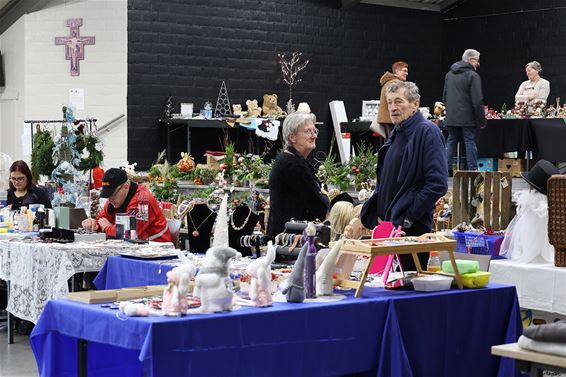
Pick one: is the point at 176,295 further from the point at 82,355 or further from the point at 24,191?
the point at 24,191

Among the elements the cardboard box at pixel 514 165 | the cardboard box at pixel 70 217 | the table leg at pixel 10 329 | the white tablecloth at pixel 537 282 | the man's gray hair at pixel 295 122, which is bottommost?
the table leg at pixel 10 329

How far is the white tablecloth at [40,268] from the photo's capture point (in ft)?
21.0

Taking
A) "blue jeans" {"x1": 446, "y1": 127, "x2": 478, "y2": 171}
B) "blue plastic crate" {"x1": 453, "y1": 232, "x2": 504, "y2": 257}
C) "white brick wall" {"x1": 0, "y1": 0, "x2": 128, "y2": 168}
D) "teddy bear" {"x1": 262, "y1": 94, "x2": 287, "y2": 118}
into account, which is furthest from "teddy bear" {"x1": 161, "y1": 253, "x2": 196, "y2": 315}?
"teddy bear" {"x1": 262, "y1": 94, "x2": 287, "y2": 118}

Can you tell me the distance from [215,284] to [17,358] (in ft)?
11.0

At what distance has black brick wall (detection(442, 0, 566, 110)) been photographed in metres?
16.4

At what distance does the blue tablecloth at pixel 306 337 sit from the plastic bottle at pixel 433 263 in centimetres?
25

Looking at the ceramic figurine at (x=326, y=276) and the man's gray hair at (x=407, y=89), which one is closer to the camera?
the ceramic figurine at (x=326, y=276)

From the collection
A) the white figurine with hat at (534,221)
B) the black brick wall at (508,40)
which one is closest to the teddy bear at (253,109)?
the black brick wall at (508,40)

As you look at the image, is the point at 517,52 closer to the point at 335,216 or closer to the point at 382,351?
the point at 335,216

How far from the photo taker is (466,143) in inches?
459

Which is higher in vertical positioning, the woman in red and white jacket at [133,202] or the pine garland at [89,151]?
the pine garland at [89,151]

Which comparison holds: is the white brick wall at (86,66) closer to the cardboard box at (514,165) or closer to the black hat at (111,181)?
the cardboard box at (514,165)

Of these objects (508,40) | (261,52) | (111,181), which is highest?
(508,40)

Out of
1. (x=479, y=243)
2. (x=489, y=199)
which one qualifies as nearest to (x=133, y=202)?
(x=479, y=243)
